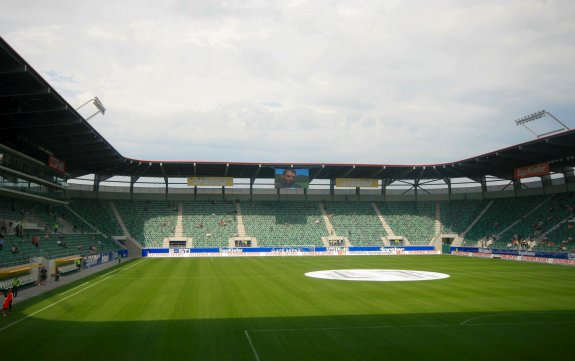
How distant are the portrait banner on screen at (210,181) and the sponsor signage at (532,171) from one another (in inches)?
1798

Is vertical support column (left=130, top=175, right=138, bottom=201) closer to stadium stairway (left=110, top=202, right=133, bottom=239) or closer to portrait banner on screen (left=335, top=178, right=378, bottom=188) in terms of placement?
stadium stairway (left=110, top=202, right=133, bottom=239)

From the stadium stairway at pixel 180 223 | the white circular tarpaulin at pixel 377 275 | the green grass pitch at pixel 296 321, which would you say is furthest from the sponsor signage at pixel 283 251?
the green grass pitch at pixel 296 321

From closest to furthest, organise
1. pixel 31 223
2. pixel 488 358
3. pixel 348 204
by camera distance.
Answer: pixel 488 358
pixel 31 223
pixel 348 204

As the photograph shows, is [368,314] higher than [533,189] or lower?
lower

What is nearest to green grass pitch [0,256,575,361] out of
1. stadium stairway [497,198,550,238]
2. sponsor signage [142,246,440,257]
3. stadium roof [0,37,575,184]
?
stadium roof [0,37,575,184]

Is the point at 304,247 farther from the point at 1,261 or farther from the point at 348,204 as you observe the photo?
the point at 1,261

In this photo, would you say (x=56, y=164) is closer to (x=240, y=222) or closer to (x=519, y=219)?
(x=240, y=222)

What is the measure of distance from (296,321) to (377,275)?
19.9 metres

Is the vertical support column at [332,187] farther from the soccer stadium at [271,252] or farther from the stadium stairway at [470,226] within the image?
the stadium stairway at [470,226]

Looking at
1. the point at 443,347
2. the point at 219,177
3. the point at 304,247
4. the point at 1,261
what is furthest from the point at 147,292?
the point at 219,177

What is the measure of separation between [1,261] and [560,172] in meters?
68.3

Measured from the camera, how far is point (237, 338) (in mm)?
17422

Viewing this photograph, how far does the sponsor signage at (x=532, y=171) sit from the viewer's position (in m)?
58.5

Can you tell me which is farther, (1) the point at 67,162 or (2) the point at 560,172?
(2) the point at 560,172
